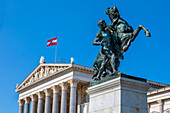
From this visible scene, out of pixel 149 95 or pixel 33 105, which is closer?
pixel 149 95

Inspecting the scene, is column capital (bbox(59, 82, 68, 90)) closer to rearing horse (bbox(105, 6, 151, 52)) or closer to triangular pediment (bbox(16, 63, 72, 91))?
triangular pediment (bbox(16, 63, 72, 91))

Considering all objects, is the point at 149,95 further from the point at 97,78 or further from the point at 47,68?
the point at 97,78

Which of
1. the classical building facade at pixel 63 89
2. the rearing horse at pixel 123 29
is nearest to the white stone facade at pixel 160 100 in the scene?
the classical building facade at pixel 63 89

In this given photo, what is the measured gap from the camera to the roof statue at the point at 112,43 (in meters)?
14.0

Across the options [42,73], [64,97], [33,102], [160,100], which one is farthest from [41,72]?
[160,100]

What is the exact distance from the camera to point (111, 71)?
14.1 m

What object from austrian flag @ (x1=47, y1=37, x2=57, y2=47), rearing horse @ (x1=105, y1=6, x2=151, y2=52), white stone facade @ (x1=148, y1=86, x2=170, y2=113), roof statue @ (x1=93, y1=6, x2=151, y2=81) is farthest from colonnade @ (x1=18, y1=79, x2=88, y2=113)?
roof statue @ (x1=93, y1=6, x2=151, y2=81)

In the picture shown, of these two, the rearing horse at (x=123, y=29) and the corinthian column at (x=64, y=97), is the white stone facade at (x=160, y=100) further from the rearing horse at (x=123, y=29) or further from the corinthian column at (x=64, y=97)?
the rearing horse at (x=123, y=29)

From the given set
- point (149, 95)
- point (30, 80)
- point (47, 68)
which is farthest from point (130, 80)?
point (30, 80)

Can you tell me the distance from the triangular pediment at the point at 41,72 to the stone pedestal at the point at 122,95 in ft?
154

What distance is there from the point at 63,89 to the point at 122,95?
48.9 metres

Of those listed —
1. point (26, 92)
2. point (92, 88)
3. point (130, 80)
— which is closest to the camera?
point (130, 80)

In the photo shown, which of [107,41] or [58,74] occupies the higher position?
[58,74]

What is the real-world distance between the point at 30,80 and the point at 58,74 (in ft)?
39.1
